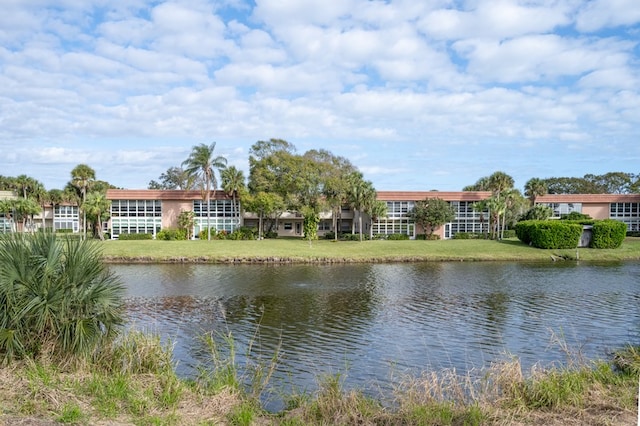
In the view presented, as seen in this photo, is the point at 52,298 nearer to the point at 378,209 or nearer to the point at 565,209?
the point at 378,209

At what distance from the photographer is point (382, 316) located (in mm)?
21781

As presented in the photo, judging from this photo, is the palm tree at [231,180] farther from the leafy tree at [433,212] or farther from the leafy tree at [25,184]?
the leafy tree at [25,184]

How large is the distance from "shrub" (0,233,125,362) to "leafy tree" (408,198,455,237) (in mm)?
58293

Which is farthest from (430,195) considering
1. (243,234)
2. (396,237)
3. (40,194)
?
(40,194)

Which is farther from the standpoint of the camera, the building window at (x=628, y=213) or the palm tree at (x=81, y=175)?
the building window at (x=628, y=213)

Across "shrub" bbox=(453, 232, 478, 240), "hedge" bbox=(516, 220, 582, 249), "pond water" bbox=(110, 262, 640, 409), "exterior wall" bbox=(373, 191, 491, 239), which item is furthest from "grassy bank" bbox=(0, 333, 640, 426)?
"exterior wall" bbox=(373, 191, 491, 239)

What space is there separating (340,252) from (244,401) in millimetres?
41727

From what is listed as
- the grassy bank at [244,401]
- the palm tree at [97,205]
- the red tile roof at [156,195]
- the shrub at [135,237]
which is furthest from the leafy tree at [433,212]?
the grassy bank at [244,401]

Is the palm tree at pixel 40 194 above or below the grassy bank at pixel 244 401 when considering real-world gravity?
above

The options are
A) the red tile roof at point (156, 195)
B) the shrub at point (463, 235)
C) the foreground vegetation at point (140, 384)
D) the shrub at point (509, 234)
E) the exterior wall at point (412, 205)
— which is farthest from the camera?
the exterior wall at point (412, 205)

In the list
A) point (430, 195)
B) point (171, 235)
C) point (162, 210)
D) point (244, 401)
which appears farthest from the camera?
point (430, 195)

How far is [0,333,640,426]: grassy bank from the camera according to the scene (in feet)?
24.0

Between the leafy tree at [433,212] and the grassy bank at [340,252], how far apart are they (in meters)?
9.79

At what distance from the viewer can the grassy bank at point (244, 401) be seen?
7305mm
